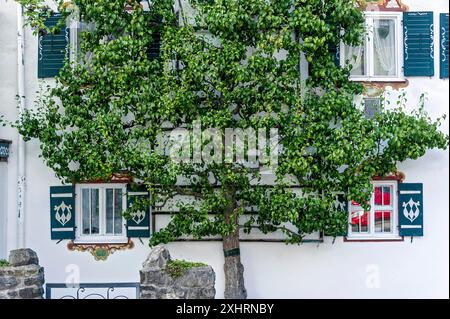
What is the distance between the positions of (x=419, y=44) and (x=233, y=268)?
16.1ft

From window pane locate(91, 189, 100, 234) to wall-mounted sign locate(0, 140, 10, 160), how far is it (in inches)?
62.6

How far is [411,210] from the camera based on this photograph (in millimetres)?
14062

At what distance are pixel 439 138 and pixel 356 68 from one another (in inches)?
75.2

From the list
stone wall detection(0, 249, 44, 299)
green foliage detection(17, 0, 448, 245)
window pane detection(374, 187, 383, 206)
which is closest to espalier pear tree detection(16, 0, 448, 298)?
green foliage detection(17, 0, 448, 245)

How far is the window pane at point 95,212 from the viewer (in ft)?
47.4

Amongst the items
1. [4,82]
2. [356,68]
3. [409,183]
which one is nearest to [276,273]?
[409,183]

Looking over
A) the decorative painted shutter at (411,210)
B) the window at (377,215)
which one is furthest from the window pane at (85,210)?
the decorative painted shutter at (411,210)

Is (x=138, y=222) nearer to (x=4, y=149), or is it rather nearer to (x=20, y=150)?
(x=20, y=150)

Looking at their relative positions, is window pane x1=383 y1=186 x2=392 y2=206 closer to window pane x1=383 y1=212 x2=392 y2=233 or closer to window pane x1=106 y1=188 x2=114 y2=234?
window pane x1=383 y1=212 x2=392 y2=233

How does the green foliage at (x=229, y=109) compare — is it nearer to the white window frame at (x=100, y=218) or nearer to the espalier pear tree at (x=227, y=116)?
the espalier pear tree at (x=227, y=116)

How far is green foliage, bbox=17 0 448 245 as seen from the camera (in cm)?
1292

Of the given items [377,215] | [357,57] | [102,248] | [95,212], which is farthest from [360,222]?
[95,212]

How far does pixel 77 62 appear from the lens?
13641 mm

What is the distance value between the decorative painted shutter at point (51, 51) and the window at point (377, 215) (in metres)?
5.60
